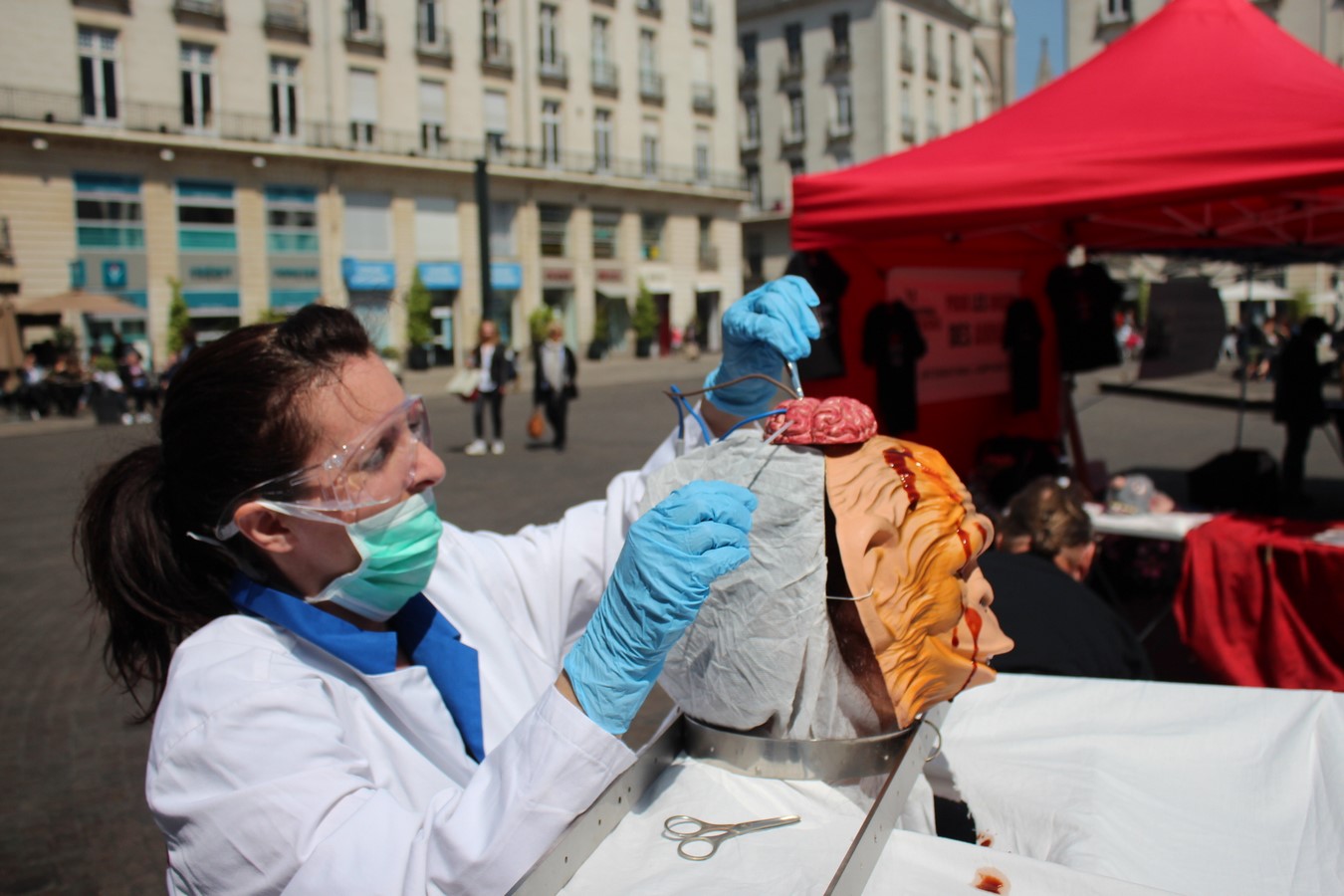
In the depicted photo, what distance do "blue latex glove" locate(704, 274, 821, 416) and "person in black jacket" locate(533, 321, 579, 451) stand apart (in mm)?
9678

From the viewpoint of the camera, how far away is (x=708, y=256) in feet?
132

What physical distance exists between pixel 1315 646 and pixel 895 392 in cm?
291

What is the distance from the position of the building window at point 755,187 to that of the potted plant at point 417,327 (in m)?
23.4

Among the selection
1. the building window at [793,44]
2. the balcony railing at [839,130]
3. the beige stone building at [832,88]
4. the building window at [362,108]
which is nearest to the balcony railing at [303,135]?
the building window at [362,108]

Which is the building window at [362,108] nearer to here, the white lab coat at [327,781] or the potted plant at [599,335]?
the potted plant at [599,335]

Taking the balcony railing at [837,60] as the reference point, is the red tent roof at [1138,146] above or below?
below

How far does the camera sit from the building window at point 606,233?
36.2 m

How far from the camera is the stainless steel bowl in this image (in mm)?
1357

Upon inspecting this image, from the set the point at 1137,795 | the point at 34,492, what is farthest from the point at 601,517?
the point at 34,492

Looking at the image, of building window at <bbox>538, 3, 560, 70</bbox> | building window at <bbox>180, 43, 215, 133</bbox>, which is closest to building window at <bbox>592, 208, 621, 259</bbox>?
building window at <bbox>538, 3, 560, 70</bbox>

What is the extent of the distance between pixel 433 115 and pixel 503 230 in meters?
4.20

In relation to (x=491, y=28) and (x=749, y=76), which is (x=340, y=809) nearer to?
(x=491, y=28)

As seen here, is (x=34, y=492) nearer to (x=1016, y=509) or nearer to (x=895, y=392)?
(x=895, y=392)

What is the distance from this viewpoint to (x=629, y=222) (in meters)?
36.9
